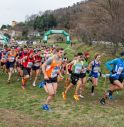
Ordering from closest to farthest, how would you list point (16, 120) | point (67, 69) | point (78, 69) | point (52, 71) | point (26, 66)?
point (16, 120)
point (52, 71)
point (78, 69)
point (67, 69)
point (26, 66)

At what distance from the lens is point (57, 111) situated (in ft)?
43.8

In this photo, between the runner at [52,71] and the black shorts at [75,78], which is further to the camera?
the black shorts at [75,78]

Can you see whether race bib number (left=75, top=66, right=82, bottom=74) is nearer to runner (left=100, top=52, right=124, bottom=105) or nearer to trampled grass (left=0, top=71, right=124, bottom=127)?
trampled grass (left=0, top=71, right=124, bottom=127)

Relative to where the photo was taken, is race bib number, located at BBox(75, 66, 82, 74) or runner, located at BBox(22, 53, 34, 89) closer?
race bib number, located at BBox(75, 66, 82, 74)

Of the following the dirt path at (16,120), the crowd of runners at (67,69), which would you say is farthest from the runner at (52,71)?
the dirt path at (16,120)

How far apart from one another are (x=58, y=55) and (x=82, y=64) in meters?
3.27

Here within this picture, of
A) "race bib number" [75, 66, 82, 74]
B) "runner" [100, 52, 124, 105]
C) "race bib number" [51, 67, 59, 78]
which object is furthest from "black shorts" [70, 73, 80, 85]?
"race bib number" [51, 67, 59, 78]

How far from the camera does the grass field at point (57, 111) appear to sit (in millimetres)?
11438

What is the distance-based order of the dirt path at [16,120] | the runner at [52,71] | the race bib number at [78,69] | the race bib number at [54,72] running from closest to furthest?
the dirt path at [16,120]
the runner at [52,71]
the race bib number at [54,72]
the race bib number at [78,69]

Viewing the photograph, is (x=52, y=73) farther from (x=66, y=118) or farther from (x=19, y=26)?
(x=19, y=26)

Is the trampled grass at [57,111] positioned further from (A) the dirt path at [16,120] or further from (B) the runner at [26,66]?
(B) the runner at [26,66]

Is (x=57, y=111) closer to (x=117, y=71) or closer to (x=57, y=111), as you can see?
(x=57, y=111)

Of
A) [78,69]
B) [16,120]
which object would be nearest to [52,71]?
[16,120]

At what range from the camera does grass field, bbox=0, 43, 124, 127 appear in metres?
11.4
